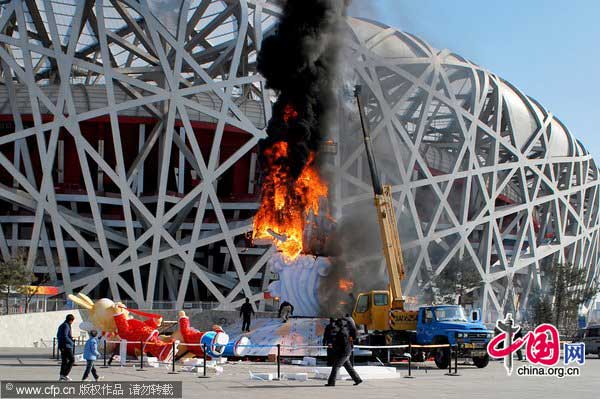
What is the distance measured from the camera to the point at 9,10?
4375 cm

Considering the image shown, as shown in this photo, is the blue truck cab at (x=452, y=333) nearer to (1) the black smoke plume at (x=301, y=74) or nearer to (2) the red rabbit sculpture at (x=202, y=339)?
(2) the red rabbit sculpture at (x=202, y=339)

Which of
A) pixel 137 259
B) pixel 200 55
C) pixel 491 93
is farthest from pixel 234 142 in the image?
pixel 491 93

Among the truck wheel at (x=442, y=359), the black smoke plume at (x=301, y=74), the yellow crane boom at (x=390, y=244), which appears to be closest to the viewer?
the truck wheel at (x=442, y=359)

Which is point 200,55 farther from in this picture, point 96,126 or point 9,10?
point 9,10

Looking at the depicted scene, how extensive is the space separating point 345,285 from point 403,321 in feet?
14.9

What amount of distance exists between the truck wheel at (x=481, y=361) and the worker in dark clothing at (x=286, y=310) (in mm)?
6610

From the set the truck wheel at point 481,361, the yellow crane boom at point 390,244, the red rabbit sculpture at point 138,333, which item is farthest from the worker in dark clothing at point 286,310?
the truck wheel at point 481,361

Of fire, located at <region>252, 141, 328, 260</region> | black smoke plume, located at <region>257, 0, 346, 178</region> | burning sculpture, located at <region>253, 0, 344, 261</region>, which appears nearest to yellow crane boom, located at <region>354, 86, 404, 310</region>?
fire, located at <region>252, 141, 328, 260</region>

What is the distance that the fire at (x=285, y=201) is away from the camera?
2986 centimetres

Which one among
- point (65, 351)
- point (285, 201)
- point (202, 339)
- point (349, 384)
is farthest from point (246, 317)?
point (65, 351)

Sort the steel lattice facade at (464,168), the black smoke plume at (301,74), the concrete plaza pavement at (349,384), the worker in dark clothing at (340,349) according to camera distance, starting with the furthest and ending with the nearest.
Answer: the steel lattice facade at (464,168), the black smoke plume at (301,74), the worker in dark clothing at (340,349), the concrete plaza pavement at (349,384)

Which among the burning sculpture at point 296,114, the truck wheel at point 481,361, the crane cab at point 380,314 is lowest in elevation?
the truck wheel at point 481,361

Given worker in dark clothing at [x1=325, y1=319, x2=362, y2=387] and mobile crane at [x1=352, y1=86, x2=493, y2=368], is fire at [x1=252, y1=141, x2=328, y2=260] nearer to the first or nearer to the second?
mobile crane at [x1=352, y1=86, x2=493, y2=368]

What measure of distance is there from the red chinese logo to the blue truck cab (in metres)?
1.17
